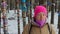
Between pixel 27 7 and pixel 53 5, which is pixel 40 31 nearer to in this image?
pixel 27 7

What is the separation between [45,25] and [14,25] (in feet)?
9.89

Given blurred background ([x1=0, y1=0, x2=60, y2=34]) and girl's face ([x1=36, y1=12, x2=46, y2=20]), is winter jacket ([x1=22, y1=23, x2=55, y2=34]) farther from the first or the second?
blurred background ([x1=0, y1=0, x2=60, y2=34])

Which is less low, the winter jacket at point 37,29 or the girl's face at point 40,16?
the girl's face at point 40,16

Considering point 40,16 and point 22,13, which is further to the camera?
point 22,13

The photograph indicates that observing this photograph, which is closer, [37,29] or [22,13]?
[37,29]

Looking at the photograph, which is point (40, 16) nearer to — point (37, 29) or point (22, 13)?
point (37, 29)

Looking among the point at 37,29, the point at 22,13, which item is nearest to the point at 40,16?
the point at 37,29

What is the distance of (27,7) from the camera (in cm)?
552

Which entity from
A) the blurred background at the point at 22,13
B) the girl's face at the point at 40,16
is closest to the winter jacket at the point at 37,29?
the girl's face at the point at 40,16

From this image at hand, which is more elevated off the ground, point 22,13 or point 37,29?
point 22,13

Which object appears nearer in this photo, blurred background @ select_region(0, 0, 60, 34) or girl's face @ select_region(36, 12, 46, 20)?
girl's face @ select_region(36, 12, 46, 20)

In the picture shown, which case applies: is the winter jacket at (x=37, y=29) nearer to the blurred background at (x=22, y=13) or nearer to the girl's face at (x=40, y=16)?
the girl's face at (x=40, y=16)

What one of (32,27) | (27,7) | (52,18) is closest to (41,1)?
(27,7)

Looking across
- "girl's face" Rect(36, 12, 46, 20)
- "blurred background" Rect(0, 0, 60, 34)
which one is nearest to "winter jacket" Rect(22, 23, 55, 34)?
"girl's face" Rect(36, 12, 46, 20)
